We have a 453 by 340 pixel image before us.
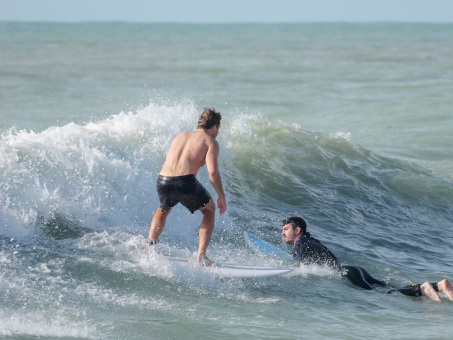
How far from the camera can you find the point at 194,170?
825 cm

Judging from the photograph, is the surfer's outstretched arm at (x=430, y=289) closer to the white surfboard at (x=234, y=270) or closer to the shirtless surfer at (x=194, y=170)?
the white surfboard at (x=234, y=270)

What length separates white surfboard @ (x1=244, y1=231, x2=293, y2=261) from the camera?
9219 millimetres

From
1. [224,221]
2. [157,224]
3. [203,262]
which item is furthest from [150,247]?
[224,221]

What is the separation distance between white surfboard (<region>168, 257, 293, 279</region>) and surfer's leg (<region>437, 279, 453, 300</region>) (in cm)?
149

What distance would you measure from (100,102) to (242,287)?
13469 millimetres

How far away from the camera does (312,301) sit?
26.6 feet

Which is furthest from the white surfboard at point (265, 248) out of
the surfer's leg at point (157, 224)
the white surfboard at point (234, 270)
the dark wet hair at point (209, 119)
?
the dark wet hair at point (209, 119)

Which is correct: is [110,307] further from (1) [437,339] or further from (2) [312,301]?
(1) [437,339]

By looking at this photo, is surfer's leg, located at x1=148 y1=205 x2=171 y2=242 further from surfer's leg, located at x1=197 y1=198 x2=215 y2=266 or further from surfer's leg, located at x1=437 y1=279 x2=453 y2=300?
surfer's leg, located at x1=437 y1=279 x2=453 y2=300

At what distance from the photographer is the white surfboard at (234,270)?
824 cm

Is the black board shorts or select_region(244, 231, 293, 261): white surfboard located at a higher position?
the black board shorts

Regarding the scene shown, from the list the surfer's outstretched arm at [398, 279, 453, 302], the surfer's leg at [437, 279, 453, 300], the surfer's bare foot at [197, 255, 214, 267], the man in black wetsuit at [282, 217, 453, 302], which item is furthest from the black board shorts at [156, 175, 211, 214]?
the surfer's leg at [437, 279, 453, 300]

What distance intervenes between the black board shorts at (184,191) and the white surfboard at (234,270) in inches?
21.0

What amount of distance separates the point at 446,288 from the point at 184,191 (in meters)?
2.66
